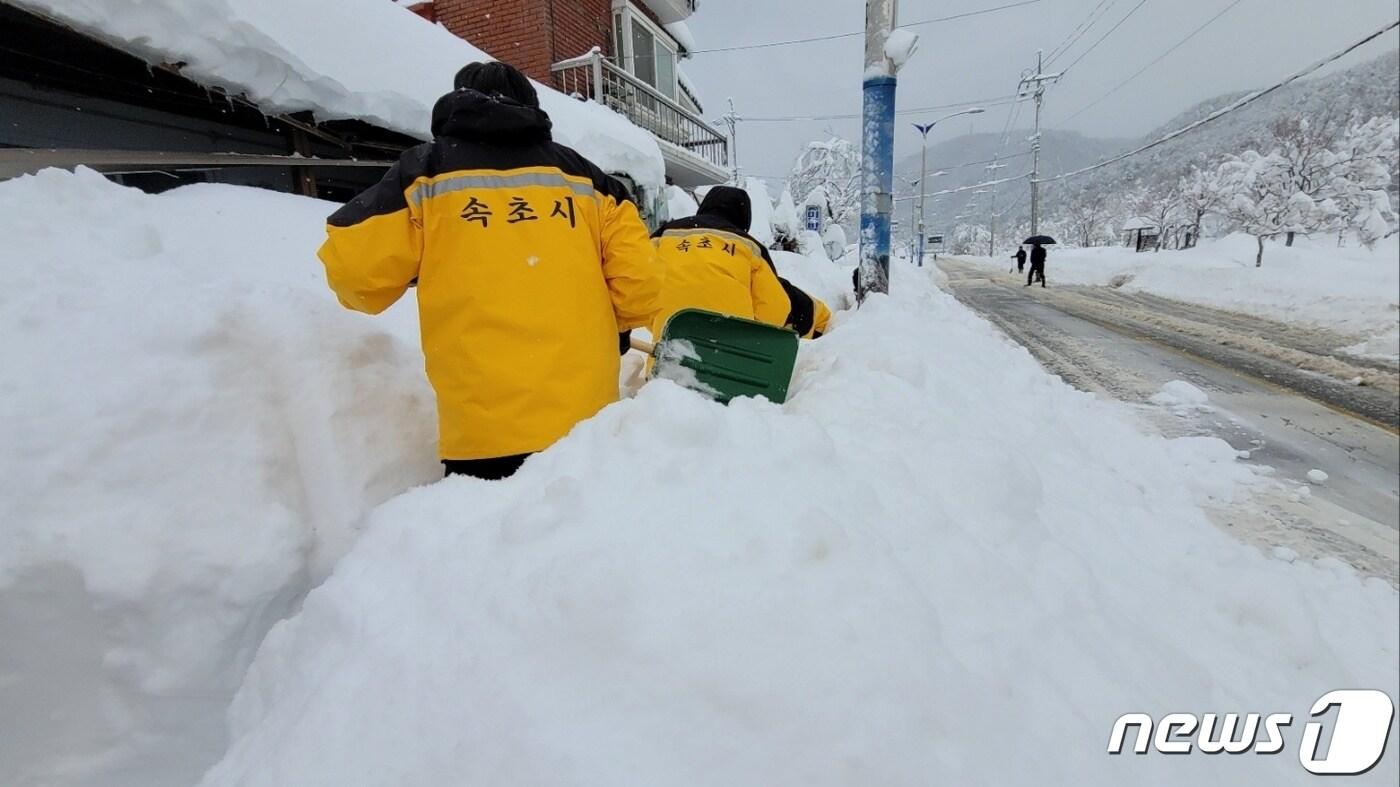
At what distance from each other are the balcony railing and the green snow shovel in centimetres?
919

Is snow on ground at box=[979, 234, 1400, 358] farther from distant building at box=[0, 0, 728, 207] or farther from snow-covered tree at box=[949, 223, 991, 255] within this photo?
snow-covered tree at box=[949, 223, 991, 255]

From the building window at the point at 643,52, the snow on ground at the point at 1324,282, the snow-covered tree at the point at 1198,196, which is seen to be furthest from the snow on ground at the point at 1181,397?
the building window at the point at 643,52

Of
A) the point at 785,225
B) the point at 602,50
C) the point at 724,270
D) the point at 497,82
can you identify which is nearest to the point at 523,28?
the point at 602,50

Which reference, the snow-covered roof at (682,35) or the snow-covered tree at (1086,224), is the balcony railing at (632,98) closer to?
the snow-covered roof at (682,35)

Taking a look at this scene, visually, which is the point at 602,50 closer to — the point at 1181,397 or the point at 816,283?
the point at 816,283

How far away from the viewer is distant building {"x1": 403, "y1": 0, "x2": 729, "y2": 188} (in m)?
10.8

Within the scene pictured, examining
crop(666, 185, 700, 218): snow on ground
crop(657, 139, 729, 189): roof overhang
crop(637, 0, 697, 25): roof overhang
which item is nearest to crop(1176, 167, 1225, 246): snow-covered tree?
crop(666, 185, 700, 218): snow on ground

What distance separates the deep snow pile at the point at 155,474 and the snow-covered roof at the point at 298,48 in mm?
1654

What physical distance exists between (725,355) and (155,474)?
1.99m

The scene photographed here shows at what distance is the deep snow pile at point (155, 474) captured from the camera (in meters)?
1.45

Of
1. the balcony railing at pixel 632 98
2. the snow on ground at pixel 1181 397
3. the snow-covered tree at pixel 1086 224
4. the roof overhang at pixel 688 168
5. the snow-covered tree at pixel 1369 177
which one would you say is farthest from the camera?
the snow-covered tree at pixel 1086 224

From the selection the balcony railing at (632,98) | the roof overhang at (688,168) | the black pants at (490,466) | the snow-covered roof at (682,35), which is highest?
the snow-covered roof at (682,35)

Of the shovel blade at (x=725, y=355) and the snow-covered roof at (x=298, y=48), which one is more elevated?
the snow-covered roof at (x=298, y=48)

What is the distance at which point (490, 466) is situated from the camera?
1.99 meters
